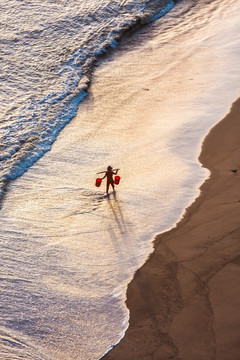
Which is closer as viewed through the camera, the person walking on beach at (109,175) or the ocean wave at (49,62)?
the person walking on beach at (109,175)

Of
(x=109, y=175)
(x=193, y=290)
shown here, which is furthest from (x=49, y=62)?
(x=193, y=290)

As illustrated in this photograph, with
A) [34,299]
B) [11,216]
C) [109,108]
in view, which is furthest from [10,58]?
[34,299]

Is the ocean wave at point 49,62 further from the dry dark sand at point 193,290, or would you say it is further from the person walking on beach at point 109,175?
the dry dark sand at point 193,290

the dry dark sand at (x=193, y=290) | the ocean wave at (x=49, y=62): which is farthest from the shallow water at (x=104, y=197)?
the ocean wave at (x=49, y=62)

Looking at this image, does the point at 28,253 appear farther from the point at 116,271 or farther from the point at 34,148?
the point at 34,148

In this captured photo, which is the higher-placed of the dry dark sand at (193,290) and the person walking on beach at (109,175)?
the person walking on beach at (109,175)

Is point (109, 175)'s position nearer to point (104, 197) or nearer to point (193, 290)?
point (104, 197)

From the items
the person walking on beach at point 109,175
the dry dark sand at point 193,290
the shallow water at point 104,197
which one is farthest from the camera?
the person walking on beach at point 109,175
